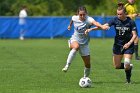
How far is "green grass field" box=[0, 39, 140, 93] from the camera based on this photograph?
13570 millimetres

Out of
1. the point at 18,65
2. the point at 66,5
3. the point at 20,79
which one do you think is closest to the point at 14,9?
the point at 66,5

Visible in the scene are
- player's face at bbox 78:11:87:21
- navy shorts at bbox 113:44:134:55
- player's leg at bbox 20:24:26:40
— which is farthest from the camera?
player's leg at bbox 20:24:26:40

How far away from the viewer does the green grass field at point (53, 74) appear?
13570mm

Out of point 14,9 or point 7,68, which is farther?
point 14,9

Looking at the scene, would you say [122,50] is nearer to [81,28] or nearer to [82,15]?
[81,28]

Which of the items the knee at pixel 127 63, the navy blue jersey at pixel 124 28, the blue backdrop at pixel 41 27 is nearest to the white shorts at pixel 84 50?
the navy blue jersey at pixel 124 28

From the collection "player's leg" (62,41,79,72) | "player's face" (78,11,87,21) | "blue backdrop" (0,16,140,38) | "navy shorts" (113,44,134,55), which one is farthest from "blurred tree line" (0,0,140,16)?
"player's face" (78,11,87,21)

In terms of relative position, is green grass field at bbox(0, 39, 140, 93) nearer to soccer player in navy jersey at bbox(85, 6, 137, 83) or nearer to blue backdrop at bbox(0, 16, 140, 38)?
soccer player in navy jersey at bbox(85, 6, 137, 83)

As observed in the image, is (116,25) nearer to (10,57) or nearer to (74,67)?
(74,67)

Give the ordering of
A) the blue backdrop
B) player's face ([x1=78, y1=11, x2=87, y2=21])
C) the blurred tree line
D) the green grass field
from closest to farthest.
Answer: the green grass field → player's face ([x1=78, y1=11, x2=87, y2=21]) → the blue backdrop → the blurred tree line

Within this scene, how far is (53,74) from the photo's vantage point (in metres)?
A: 16.8

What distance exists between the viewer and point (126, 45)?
14602 mm

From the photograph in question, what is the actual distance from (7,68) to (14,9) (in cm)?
3287

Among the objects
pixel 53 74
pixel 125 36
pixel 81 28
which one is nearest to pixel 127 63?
pixel 125 36
